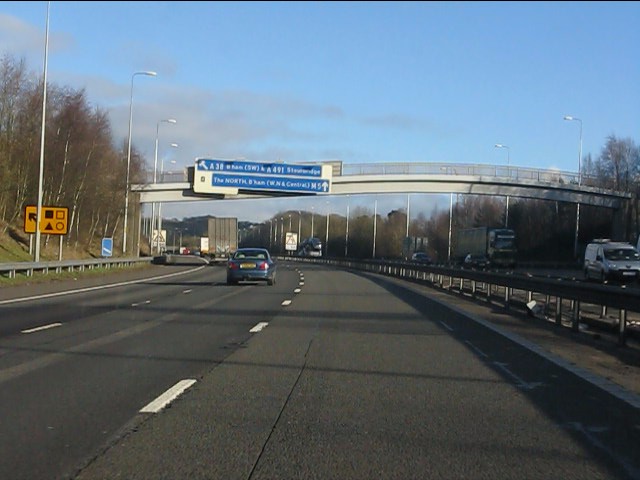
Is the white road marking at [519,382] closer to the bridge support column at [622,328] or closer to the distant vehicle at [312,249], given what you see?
the bridge support column at [622,328]

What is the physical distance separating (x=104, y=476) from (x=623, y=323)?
1148cm

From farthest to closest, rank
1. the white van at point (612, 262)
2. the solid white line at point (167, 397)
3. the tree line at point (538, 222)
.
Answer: the tree line at point (538, 222), the white van at point (612, 262), the solid white line at point (167, 397)

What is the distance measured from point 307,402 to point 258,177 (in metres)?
48.9

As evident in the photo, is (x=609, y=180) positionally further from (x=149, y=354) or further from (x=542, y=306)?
(x=149, y=354)

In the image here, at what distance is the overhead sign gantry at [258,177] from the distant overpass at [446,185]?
96 cm

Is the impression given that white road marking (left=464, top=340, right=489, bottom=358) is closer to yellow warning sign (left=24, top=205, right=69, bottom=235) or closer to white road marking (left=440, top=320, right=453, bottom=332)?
white road marking (left=440, top=320, right=453, bottom=332)

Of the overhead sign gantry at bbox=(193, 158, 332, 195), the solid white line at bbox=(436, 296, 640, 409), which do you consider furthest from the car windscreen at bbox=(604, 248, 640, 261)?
the solid white line at bbox=(436, 296, 640, 409)

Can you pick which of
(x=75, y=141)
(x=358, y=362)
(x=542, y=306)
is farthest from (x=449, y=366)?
(x=75, y=141)

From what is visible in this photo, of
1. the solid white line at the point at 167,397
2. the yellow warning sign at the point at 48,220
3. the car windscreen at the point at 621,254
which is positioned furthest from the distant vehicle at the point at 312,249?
the solid white line at the point at 167,397

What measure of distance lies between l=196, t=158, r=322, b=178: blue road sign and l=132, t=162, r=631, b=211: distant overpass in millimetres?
1491

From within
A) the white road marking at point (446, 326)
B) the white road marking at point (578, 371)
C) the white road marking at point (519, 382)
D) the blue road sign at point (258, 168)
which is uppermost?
the blue road sign at point (258, 168)

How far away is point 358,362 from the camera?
12688 mm

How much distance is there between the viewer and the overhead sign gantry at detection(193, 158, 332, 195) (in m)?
56.9

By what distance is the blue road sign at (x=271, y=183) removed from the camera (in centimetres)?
5716
